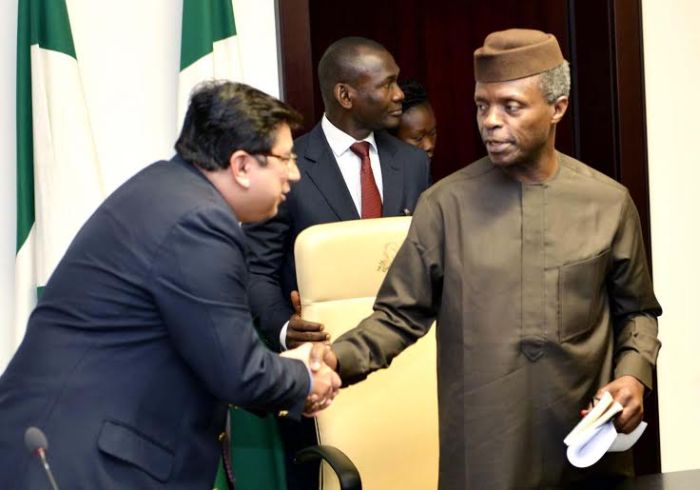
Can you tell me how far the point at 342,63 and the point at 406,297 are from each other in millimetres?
1284

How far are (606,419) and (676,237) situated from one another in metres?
2.28

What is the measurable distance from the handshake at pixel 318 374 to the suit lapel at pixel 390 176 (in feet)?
3.79

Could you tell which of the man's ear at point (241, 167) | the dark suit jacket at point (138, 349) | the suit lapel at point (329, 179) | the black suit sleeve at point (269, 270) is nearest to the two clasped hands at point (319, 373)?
the dark suit jacket at point (138, 349)

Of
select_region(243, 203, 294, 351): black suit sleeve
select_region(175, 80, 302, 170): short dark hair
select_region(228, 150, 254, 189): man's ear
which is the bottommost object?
select_region(243, 203, 294, 351): black suit sleeve

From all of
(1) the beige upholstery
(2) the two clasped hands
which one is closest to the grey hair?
(1) the beige upholstery

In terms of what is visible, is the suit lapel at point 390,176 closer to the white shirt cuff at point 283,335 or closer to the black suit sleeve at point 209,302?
the white shirt cuff at point 283,335

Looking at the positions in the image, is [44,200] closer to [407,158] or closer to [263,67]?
[263,67]

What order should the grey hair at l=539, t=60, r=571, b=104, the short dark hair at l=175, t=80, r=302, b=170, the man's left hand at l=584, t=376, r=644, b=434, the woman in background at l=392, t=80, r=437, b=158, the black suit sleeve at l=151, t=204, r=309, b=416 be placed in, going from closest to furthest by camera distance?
the black suit sleeve at l=151, t=204, r=309, b=416 → the short dark hair at l=175, t=80, r=302, b=170 → the man's left hand at l=584, t=376, r=644, b=434 → the grey hair at l=539, t=60, r=571, b=104 → the woman in background at l=392, t=80, r=437, b=158

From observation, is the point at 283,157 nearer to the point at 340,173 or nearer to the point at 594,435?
the point at 594,435

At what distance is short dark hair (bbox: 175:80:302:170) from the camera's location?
237 centimetres

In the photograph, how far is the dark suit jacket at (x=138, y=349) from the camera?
227cm

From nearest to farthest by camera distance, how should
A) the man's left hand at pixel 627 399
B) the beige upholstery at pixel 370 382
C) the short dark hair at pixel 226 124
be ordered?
1. the short dark hair at pixel 226 124
2. the man's left hand at pixel 627 399
3. the beige upholstery at pixel 370 382

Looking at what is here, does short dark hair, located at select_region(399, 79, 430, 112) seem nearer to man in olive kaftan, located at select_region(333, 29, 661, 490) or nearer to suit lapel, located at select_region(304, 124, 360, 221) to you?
suit lapel, located at select_region(304, 124, 360, 221)

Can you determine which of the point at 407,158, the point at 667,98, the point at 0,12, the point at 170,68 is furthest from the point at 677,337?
the point at 0,12
